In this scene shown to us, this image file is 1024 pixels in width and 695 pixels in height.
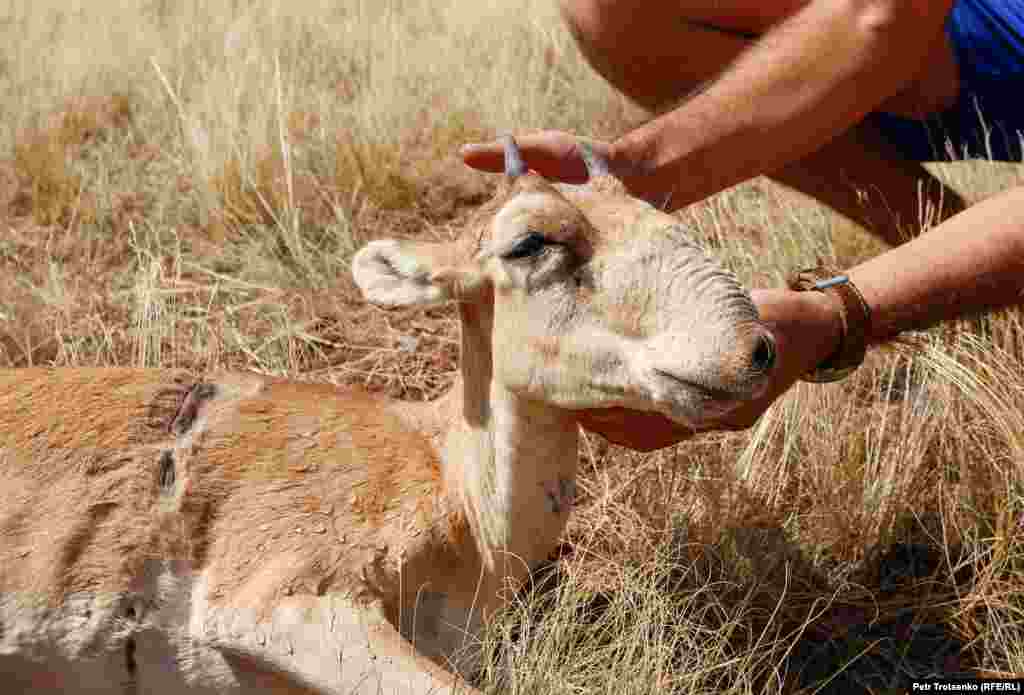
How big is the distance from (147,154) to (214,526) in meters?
3.83

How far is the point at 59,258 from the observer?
5.54m

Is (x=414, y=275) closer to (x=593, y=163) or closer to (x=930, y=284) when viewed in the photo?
(x=593, y=163)

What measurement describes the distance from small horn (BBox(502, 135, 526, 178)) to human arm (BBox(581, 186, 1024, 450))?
2.69 feet

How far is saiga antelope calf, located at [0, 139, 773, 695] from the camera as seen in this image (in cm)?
289

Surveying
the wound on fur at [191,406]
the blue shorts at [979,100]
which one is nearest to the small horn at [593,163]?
the wound on fur at [191,406]

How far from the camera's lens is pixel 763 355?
2.70 meters

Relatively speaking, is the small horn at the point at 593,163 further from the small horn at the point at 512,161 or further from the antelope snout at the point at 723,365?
the antelope snout at the point at 723,365

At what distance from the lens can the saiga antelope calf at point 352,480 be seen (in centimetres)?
289

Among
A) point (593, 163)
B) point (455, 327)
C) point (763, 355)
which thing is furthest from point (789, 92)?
point (455, 327)

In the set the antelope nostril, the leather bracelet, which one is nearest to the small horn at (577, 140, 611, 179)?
the antelope nostril

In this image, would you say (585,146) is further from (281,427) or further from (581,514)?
(581,514)

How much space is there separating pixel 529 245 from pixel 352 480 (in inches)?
32.1

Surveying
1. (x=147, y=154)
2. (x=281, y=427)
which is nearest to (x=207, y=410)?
(x=281, y=427)

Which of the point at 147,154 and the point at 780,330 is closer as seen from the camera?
the point at 780,330
